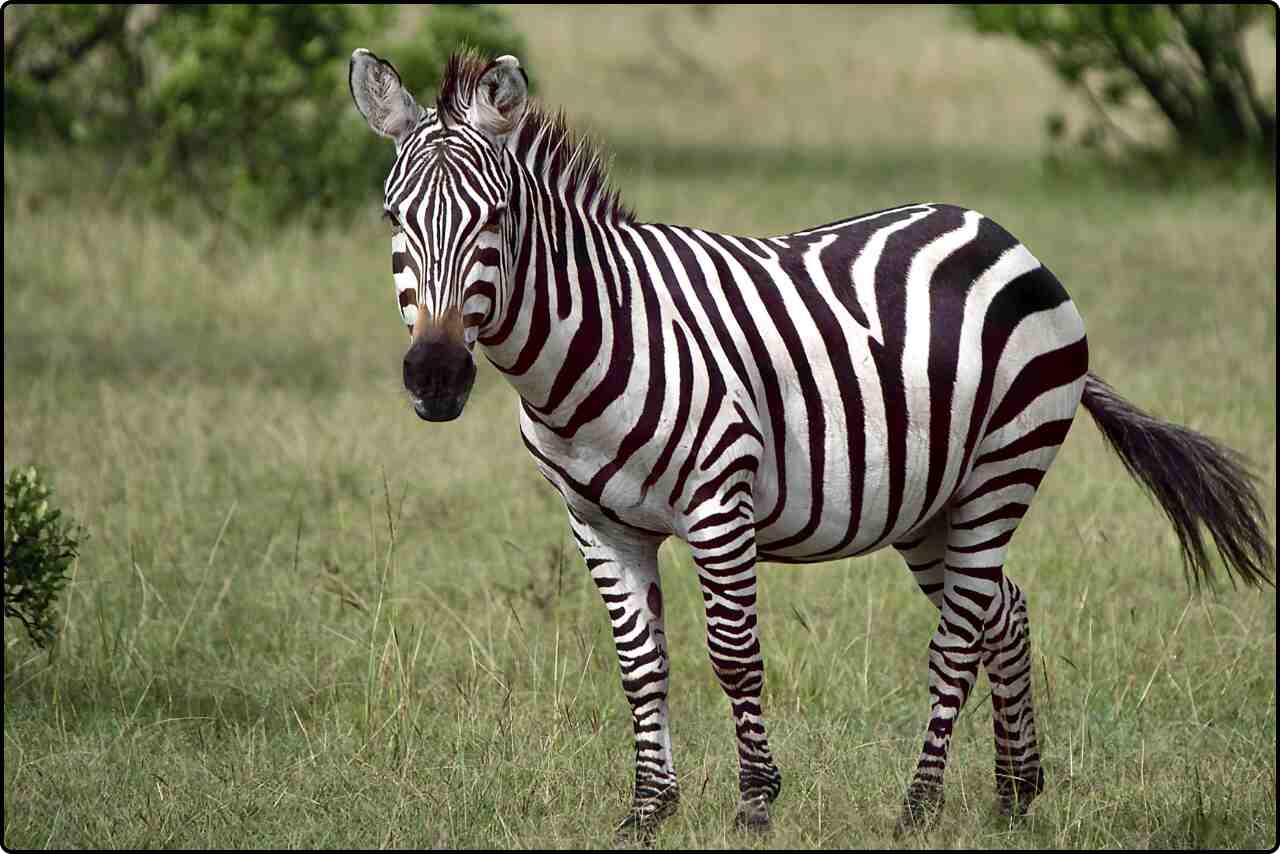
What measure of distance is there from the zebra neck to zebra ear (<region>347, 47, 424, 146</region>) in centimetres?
32

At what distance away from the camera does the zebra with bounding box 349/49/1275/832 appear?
3.71m

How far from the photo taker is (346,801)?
4.35 m

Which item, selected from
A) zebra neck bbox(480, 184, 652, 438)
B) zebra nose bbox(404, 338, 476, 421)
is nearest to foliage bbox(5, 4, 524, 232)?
zebra neck bbox(480, 184, 652, 438)

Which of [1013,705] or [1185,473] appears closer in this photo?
[1013,705]

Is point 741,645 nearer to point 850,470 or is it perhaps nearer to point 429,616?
point 850,470

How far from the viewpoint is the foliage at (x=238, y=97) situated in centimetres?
1249

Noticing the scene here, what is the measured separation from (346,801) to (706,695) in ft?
5.00

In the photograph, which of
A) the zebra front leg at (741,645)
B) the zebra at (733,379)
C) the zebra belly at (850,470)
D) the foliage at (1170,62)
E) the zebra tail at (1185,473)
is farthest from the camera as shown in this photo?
→ the foliage at (1170,62)

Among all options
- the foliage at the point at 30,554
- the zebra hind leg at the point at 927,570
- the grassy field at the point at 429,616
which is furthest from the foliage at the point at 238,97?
the zebra hind leg at the point at 927,570

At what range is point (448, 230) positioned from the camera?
139 inches

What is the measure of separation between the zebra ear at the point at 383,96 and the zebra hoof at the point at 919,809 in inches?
81.4

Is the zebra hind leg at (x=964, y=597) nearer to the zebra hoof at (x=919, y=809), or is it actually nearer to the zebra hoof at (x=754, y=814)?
the zebra hoof at (x=919, y=809)

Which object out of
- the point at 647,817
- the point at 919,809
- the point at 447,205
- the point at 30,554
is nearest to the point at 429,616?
the point at 30,554

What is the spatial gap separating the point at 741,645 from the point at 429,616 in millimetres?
2219
